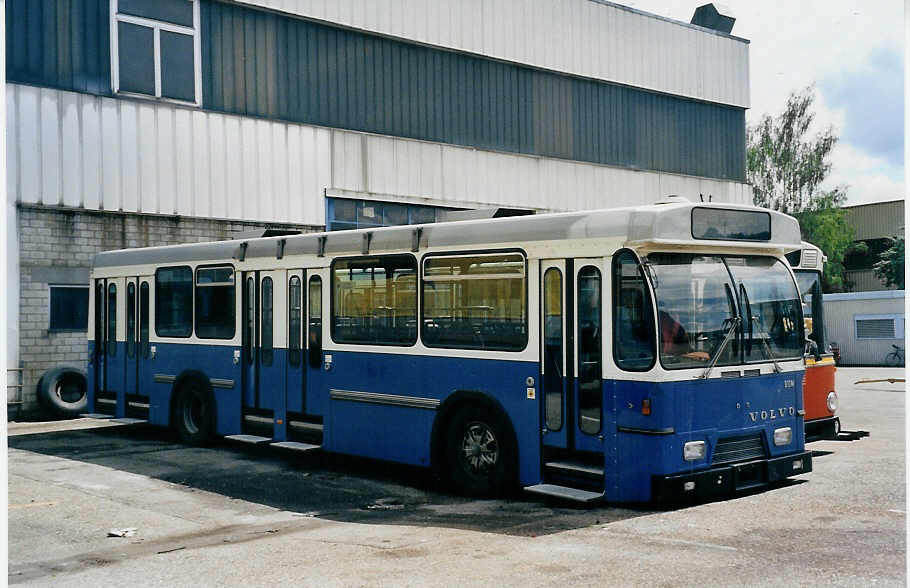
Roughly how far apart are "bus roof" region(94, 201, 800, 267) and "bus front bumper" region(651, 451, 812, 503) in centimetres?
201

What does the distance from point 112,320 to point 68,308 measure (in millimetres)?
4387

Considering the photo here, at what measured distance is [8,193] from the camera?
63.4 ft

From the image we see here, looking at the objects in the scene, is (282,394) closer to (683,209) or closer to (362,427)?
(362,427)

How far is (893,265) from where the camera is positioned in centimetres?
5019

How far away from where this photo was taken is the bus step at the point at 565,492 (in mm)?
9390

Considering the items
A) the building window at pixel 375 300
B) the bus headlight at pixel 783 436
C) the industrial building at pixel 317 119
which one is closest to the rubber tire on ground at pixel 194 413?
the building window at pixel 375 300

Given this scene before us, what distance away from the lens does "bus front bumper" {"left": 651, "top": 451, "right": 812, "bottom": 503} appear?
360 inches

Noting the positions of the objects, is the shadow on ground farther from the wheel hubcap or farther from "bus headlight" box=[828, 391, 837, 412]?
"bus headlight" box=[828, 391, 837, 412]

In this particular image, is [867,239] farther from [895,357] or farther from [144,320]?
[144,320]

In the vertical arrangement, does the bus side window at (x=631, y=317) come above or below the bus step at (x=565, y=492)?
above

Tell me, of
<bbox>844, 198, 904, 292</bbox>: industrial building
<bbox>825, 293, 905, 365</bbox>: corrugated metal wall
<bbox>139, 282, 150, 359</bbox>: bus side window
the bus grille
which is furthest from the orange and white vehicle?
<bbox>844, 198, 904, 292</bbox>: industrial building

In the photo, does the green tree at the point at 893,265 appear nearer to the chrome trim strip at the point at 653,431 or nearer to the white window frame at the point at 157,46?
the white window frame at the point at 157,46

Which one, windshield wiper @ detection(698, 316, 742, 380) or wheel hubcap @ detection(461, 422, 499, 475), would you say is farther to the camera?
wheel hubcap @ detection(461, 422, 499, 475)

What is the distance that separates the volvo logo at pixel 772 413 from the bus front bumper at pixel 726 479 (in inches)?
15.3
